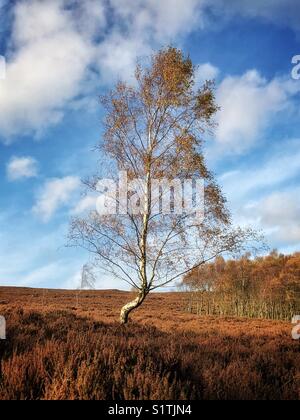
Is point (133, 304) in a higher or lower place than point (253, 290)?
lower

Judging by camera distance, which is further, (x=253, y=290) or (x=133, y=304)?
(x=253, y=290)

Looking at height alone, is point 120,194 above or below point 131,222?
above

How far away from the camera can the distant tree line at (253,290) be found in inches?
2032

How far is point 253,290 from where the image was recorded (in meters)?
56.5

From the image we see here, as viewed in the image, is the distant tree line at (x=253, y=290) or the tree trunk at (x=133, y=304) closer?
the tree trunk at (x=133, y=304)

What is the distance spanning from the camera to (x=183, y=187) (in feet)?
40.4

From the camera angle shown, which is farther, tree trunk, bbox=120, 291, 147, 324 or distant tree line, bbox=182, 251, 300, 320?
distant tree line, bbox=182, 251, 300, 320

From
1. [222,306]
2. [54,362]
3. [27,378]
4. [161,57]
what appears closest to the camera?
[27,378]

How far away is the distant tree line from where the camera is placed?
51.6 metres
